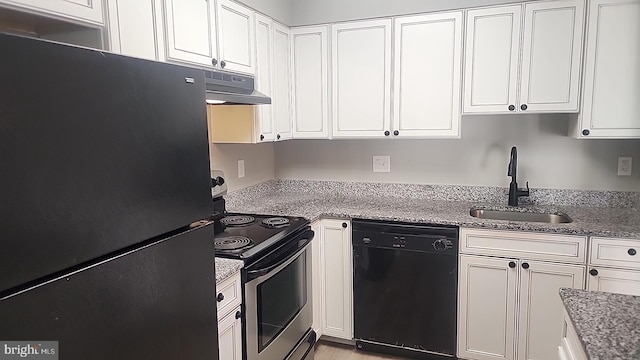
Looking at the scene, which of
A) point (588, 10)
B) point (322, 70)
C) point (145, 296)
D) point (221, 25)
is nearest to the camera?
point (145, 296)

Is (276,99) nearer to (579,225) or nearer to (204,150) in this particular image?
(204,150)

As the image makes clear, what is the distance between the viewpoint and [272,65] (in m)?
2.72

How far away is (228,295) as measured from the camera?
5.48 feet

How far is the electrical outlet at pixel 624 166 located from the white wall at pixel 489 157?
0.03 meters

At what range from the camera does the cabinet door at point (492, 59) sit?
8.01ft

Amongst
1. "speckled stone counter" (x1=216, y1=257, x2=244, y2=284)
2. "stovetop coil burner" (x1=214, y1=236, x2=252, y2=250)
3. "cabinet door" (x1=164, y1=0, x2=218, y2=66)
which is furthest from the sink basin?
"cabinet door" (x1=164, y1=0, x2=218, y2=66)

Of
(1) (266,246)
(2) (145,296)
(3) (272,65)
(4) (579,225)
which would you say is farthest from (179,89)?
(4) (579,225)

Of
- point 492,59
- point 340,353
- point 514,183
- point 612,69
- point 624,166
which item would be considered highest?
point 492,59

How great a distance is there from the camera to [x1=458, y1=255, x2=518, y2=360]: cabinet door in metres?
2.35

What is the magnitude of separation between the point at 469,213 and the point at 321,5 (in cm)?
186

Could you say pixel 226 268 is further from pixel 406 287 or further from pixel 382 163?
pixel 382 163

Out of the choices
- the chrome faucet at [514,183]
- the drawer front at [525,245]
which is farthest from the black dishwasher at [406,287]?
the chrome faucet at [514,183]

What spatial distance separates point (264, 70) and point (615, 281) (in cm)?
234

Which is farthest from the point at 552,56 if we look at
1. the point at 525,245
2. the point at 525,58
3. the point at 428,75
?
the point at 525,245
